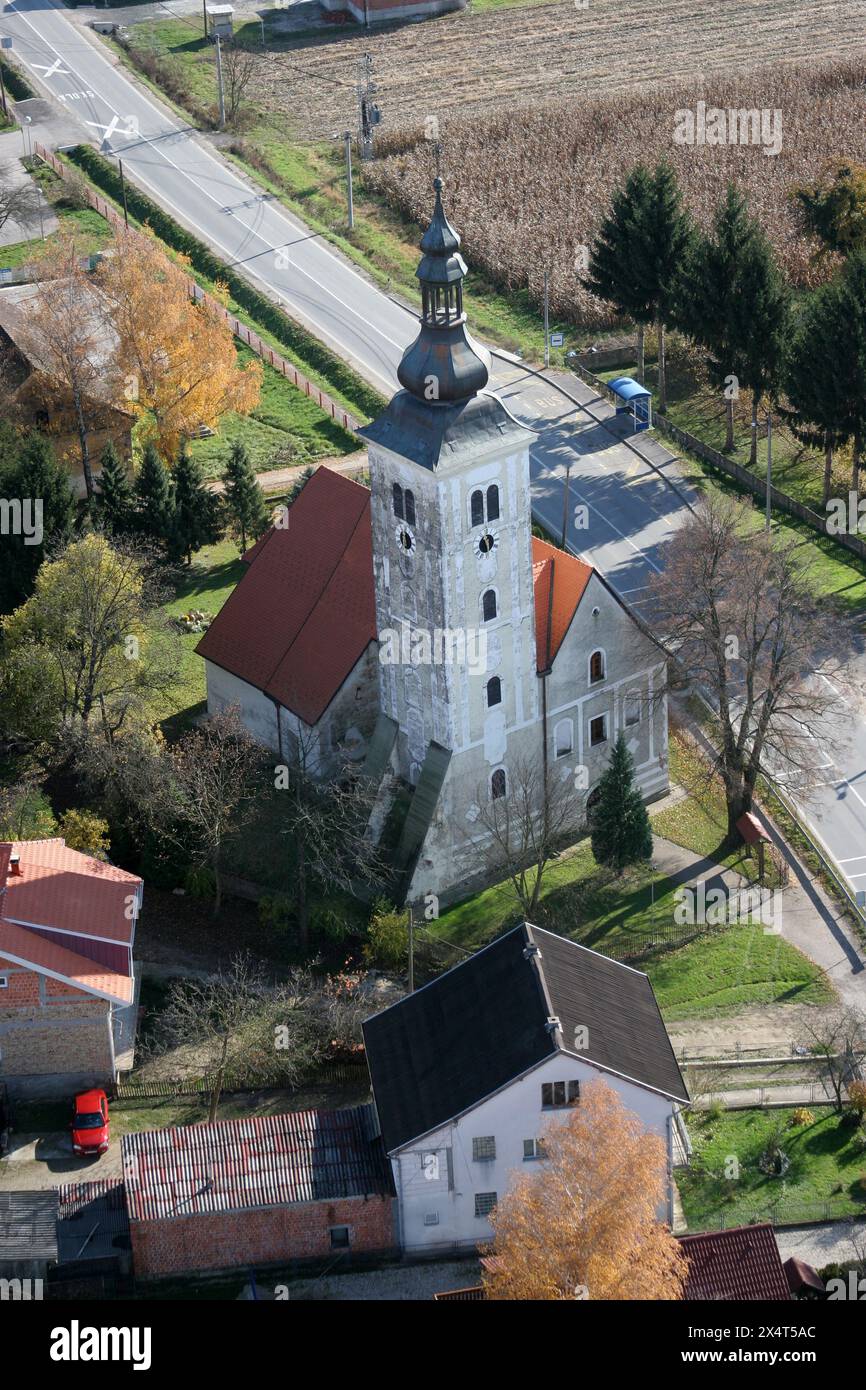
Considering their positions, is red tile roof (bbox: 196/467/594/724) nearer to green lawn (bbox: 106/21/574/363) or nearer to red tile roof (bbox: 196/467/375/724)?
red tile roof (bbox: 196/467/375/724)

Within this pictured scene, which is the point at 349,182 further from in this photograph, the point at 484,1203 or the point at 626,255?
the point at 484,1203

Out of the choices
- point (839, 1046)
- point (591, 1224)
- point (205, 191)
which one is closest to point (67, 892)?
point (591, 1224)

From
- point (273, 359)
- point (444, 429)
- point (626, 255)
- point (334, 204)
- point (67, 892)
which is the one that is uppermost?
point (334, 204)

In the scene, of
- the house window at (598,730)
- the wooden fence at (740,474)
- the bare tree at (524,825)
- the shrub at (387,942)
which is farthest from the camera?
the wooden fence at (740,474)

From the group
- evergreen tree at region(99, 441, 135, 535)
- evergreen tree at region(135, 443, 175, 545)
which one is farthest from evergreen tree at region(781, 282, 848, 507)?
evergreen tree at region(99, 441, 135, 535)

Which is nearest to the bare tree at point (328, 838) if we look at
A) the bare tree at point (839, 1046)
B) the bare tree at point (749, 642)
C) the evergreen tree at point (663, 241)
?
the bare tree at point (749, 642)

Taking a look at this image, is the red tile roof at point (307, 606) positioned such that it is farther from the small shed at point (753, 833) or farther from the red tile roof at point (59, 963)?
the small shed at point (753, 833)
